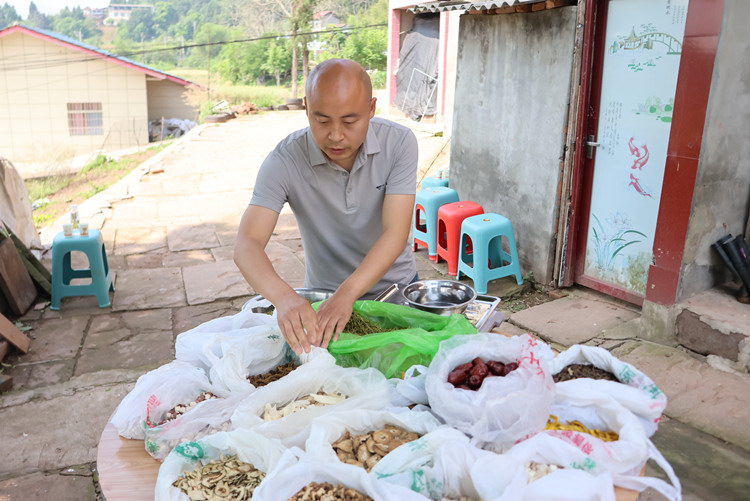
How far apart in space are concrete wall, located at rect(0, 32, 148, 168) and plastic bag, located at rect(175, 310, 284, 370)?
881 inches

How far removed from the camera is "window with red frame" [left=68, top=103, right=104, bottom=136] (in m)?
23.5

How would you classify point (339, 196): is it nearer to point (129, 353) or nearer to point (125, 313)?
point (129, 353)

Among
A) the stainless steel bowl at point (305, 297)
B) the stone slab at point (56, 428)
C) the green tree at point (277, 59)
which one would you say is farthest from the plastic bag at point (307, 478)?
the green tree at point (277, 59)

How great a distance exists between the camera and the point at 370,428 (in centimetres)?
176

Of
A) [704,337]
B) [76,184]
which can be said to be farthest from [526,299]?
[76,184]

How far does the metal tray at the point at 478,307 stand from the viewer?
2.37 metres

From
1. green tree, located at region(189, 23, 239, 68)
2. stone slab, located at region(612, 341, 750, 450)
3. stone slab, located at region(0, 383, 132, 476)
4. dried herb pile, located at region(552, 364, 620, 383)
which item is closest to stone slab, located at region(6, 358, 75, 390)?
stone slab, located at region(0, 383, 132, 476)

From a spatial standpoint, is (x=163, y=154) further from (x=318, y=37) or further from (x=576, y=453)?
(x=318, y=37)

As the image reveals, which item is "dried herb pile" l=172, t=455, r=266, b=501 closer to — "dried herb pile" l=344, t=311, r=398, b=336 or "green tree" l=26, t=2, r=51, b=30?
"dried herb pile" l=344, t=311, r=398, b=336

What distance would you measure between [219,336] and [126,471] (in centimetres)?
58

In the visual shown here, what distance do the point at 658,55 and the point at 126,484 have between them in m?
4.53

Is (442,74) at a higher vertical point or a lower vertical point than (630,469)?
higher

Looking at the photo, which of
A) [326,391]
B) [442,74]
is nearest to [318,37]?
[442,74]

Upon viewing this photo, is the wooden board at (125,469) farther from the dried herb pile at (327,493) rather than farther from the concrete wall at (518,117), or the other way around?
the concrete wall at (518,117)
